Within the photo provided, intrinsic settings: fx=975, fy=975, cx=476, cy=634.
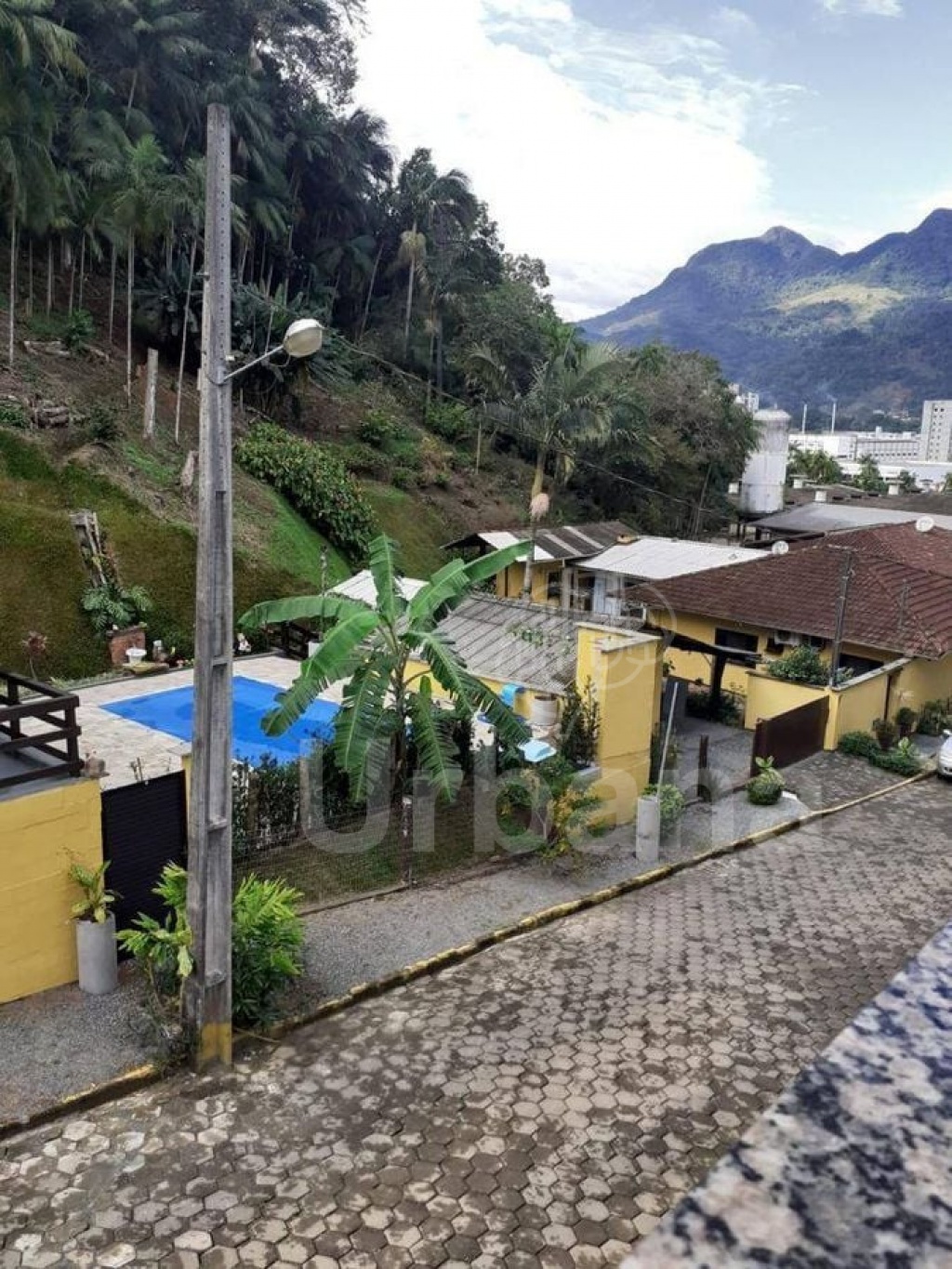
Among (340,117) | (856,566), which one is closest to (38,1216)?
(856,566)

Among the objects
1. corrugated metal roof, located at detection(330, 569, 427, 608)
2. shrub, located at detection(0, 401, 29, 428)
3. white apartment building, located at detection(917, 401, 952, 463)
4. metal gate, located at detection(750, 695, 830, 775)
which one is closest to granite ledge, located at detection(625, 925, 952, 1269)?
metal gate, located at detection(750, 695, 830, 775)

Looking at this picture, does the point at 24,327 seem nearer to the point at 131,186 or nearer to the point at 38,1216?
the point at 131,186

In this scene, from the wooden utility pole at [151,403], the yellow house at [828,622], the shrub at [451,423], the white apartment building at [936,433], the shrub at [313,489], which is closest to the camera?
the yellow house at [828,622]

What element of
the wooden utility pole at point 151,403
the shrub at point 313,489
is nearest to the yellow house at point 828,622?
the shrub at point 313,489

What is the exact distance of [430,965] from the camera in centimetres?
970

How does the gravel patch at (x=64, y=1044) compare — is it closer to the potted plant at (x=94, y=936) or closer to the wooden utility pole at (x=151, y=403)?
the potted plant at (x=94, y=936)

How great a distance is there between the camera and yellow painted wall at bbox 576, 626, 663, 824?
13.5 meters

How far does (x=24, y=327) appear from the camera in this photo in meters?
29.9

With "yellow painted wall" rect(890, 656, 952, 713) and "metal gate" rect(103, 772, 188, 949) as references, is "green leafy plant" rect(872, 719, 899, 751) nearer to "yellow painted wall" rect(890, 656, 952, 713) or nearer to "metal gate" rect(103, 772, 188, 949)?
"yellow painted wall" rect(890, 656, 952, 713)

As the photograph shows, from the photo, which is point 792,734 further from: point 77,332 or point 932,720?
point 77,332

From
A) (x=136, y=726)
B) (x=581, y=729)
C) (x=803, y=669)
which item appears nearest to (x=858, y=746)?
(x=803, y=669)

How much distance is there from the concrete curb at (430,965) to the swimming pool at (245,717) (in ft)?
22.2

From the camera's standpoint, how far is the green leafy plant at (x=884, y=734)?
61.8 ft

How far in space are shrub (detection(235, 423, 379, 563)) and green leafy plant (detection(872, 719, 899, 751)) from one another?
50.4 feet
